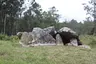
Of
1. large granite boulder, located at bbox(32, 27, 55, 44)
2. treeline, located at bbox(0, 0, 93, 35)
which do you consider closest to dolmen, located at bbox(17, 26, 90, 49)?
large granite boulder, located at bbox(32, 27, 55, 44)

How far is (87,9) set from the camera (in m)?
25.5

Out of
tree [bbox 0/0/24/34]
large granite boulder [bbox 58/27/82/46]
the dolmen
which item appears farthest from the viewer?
tree [bbox 0/0/24/34]

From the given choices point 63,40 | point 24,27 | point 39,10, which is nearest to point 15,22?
point 24,27

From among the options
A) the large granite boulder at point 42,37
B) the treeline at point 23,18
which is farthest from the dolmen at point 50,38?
the treeline at point 23,18

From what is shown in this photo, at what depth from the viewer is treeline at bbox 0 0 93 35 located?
34.0 meters

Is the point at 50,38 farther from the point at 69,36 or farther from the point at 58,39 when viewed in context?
the point at 69,36

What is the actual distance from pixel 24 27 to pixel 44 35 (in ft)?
86.7

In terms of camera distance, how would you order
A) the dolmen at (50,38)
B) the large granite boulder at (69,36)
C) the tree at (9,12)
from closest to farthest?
the dolmen at (50,38)
the large granite boulder at (69,36)
the tree at (9,12)

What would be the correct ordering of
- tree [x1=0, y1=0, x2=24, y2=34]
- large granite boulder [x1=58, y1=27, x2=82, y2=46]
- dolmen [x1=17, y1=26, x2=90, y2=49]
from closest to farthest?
1. dolmen [x1=17, y1=26, x2=90, y2=49]
2. large granite boulder [x1=58, y1=27, x2=82, y2=46]
3. tree [x1=0, y1=0, x2=24, y2=34]

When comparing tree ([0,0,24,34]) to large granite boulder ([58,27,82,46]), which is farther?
tree ([0,0,24,34])

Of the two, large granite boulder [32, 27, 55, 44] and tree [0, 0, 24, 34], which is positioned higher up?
tree [0, 0, 24, 34]

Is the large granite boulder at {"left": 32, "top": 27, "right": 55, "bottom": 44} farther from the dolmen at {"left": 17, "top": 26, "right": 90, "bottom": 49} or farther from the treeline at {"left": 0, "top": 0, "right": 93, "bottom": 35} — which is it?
the treeline at {"left": 0, "top": 0, "right": 93, "bottom": 35}

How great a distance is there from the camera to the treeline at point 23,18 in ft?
112

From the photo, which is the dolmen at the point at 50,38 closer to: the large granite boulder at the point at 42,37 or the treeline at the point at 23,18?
the large granite boulder at the point at 42,37
